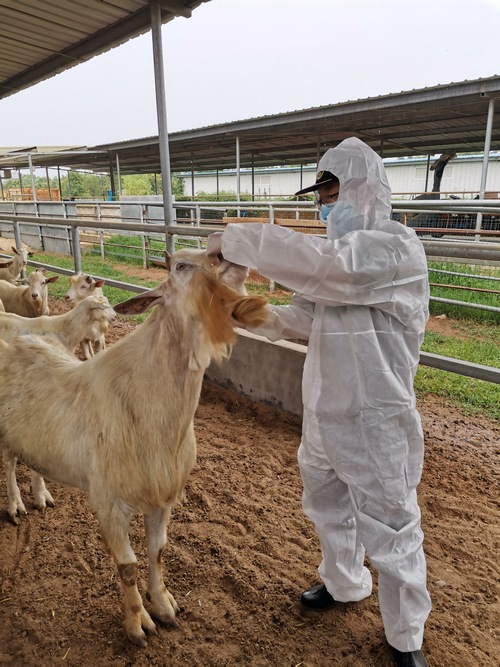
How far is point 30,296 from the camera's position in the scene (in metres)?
6.07

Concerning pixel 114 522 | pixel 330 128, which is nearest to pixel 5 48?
pixel 114 522

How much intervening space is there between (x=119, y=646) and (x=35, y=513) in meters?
1.25

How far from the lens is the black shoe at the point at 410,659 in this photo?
1.87 m

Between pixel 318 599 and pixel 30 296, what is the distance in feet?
17.6

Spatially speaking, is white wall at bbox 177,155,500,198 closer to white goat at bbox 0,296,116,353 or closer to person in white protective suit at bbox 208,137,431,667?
white goat at bbox 0,296,116,353

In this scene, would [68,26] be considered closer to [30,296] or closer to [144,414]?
[30,296]

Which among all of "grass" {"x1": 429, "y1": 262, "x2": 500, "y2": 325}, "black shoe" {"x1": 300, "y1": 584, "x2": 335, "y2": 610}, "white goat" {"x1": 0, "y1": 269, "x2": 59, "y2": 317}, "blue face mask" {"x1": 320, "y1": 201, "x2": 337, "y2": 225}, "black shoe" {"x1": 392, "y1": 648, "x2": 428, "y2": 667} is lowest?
"black shoe" {"x1": 300, "y1": 584, "x2": 335, "y2": 610}

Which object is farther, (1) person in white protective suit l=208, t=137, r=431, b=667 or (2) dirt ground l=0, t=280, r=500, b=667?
(2) dirt ground l=0, t=280, r=500, b=667

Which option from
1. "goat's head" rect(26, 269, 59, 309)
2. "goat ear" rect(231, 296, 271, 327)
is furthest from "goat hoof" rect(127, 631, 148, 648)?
"goat's head" rect(26, 269, 59, 309)

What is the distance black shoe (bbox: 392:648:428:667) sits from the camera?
6.14 ft

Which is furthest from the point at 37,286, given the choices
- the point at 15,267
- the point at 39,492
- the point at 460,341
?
the point at 460,341

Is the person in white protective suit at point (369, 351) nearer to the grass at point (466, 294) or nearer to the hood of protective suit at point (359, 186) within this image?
the hood of protective suit at point (359, 186)

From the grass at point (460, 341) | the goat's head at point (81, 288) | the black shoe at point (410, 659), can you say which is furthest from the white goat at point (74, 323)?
the black shoe at point (410, 659)

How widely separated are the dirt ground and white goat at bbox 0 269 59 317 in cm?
326
